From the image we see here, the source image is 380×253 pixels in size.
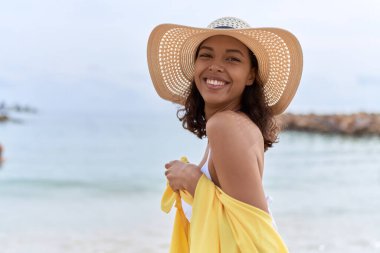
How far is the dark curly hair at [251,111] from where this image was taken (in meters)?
2.12

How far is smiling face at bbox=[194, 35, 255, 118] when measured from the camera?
2.03 meters

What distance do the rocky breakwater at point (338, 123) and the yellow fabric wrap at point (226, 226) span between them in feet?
48.7

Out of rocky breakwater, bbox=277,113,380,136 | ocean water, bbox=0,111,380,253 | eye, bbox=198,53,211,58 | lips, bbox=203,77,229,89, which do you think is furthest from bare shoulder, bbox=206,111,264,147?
rocky breakwater, bbox=277,113,380,136

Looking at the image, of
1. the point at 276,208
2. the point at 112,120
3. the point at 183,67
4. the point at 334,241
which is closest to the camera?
the point at 183,67

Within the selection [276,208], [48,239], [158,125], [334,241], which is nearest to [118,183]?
[276,208]

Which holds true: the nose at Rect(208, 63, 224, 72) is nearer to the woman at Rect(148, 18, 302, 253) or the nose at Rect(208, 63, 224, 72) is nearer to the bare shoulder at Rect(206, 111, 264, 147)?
the woman at Rect(148, 18, 302, 253)

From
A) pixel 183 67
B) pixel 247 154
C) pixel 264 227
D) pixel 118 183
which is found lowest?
pixel 118 183

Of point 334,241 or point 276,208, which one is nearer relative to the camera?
Result: point 334,241

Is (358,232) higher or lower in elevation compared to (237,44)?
lower

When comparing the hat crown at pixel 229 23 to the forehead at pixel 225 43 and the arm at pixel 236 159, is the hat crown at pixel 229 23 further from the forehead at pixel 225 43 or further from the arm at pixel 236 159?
the arm at pixel 236 159

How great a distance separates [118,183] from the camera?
10672 millimetres

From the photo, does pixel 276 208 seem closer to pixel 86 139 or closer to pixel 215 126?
pixel 215 126

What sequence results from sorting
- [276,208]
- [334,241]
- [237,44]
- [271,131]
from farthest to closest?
[276,208]
[334,241]
[271,131]
[237,44]

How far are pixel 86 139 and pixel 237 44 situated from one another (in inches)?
657
